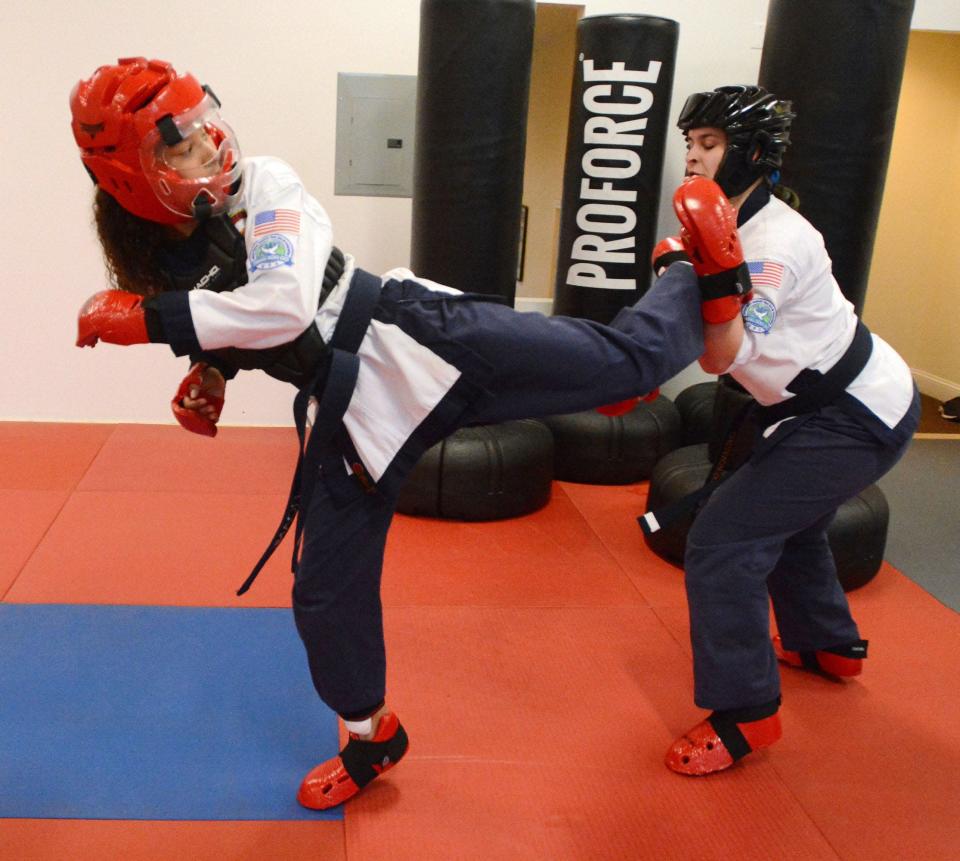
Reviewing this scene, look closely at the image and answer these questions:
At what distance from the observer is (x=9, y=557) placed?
3.54m

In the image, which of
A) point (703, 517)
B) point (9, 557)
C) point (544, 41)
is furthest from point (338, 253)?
point (544, 41)

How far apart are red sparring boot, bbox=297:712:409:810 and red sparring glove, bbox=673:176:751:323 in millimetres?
1260

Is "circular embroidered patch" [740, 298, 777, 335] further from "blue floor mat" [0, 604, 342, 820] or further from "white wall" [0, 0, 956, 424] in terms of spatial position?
"white wall" [0, 0, 956, 424]

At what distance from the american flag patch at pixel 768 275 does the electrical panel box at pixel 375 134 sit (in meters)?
3.07

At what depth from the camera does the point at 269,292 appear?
70.7 inches

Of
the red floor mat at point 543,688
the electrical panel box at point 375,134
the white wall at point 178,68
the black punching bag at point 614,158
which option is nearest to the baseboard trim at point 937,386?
the white wall at point 178,68

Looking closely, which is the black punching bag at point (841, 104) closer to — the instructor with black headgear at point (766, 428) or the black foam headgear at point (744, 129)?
the instructor with black headgear at point (766, 428)

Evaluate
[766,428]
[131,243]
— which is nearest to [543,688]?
[766,428]

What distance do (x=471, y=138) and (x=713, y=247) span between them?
2.32 m

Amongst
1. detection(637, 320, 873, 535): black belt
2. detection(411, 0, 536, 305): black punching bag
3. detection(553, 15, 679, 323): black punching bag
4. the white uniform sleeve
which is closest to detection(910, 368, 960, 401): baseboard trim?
detection(553, 15, 679, 323): black punching bag

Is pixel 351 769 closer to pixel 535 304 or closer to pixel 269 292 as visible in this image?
pixel 269 292

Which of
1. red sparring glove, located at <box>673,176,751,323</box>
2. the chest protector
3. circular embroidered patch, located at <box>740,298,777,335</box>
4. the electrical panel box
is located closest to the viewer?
the chest protector

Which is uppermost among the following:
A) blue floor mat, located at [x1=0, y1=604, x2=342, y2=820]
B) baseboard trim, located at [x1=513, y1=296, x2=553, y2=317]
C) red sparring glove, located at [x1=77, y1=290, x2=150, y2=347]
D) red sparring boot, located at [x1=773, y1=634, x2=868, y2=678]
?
red sparring glove, located at [x1=77, y1=290, x2=150, y2=347]

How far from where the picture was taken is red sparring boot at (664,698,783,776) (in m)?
2.50
